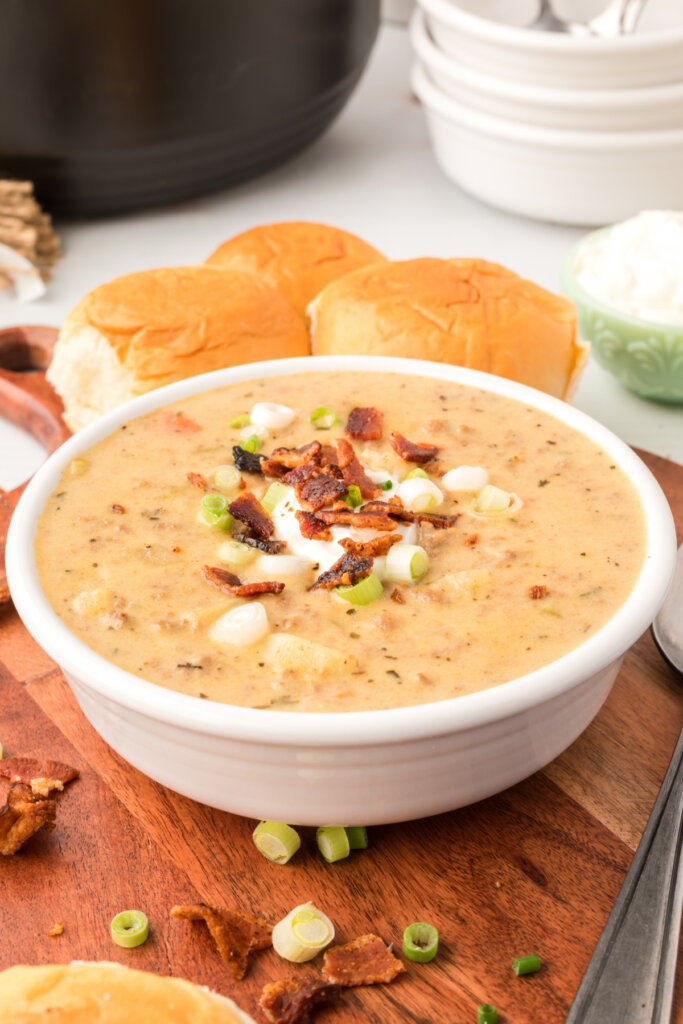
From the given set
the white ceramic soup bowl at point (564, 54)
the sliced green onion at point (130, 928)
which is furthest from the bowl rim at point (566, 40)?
the sliced green onion at point (130, 928)

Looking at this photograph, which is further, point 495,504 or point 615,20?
point 615,20

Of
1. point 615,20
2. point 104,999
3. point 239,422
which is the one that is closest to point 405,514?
point 239,422

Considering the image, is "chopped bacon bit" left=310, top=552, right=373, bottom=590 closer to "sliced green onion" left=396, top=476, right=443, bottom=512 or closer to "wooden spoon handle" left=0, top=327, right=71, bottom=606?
"sliced green onion" left=396, top=476, right=443, bottom=512

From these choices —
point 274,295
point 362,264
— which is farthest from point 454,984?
point 362,264

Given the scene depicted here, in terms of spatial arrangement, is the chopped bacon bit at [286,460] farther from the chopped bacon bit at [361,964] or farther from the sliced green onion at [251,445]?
the chopped bacon bit at [361,964]

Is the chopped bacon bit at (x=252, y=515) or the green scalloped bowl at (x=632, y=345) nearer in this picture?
the chopped bacon bit at (x=252, y=515)

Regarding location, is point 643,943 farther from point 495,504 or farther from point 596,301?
point 596,301

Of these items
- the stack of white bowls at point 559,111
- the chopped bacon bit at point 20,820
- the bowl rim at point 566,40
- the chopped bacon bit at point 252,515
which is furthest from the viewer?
the stack of white bowls at point 559,111
